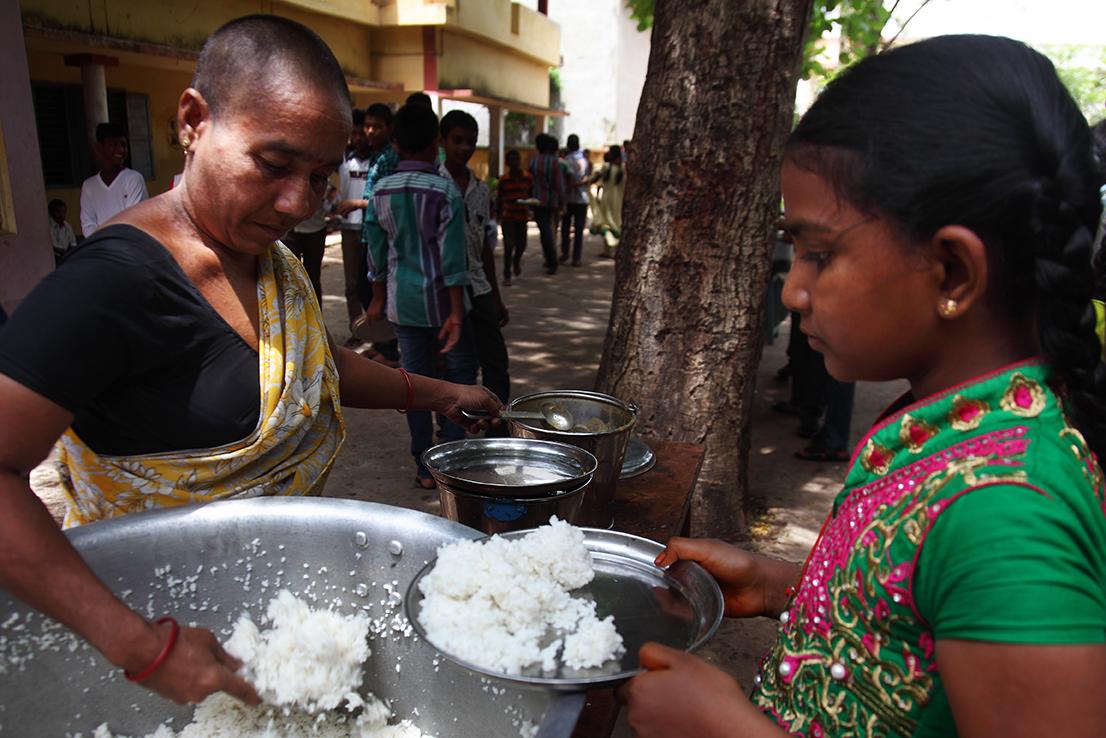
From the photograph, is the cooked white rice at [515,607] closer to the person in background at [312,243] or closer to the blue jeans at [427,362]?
the blue jeans at [427,362]

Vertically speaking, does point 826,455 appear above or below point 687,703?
below

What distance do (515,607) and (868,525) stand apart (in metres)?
0.49

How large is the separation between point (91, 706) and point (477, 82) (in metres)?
16.4

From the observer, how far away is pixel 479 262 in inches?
195

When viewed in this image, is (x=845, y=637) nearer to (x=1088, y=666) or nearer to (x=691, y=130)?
(x=1088, y=666)

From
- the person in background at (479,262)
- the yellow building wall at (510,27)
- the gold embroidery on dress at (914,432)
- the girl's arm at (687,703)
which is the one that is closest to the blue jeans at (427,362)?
the person in background at (479,262)

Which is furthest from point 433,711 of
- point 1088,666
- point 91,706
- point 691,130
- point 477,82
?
point 477,82

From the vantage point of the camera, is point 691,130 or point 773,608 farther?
point 691,130

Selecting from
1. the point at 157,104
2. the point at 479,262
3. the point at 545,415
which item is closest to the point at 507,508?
the point at 545,415

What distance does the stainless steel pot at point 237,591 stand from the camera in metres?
1.23

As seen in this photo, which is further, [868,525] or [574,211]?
[574,211]

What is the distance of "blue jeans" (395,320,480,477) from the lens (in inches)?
177

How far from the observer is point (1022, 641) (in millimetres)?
761

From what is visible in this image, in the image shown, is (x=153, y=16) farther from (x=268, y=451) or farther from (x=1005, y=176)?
(x=1005, y=176)
